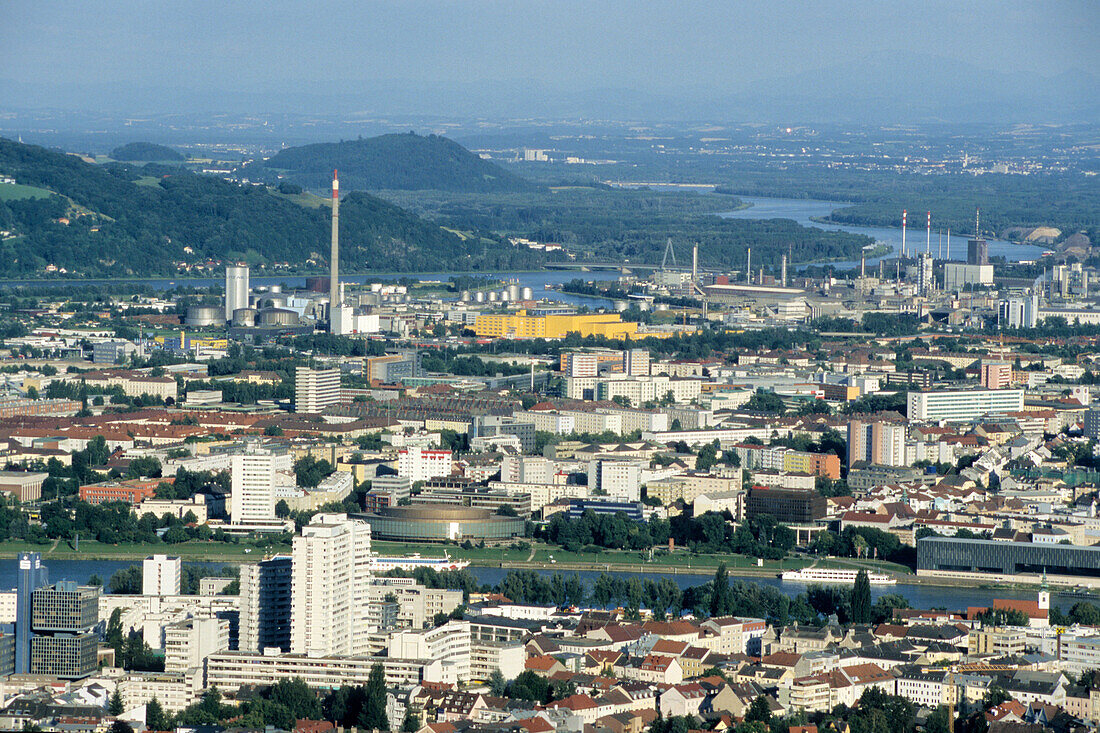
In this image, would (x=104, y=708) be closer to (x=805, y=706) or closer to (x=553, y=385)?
(x=805, y=706)

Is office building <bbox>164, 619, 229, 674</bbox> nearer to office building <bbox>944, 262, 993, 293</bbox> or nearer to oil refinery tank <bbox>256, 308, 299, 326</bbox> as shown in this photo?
oil refinery tank <bbox>256, 308, 299, 326</bbox>

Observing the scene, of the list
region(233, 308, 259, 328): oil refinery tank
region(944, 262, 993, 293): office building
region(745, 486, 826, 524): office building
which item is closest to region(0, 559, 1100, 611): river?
region(745, 486, 826, 524): office building

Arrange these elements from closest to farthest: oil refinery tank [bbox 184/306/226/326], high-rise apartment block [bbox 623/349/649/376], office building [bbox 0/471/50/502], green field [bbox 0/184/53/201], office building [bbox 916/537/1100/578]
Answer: office building [bbox 916/537/1100/578] < office building [bbox 0/471/50/502] < high-rise apartment block [bbox 623/349/649/376] < oil refinery tank [bbox 184/306/226/326] < green field [bbox 0/184/53/201]

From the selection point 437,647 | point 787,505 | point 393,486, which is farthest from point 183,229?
point 437,647

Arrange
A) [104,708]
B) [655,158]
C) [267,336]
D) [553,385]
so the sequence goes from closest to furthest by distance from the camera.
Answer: [104,708] → [553,385] → [267,336] → [655,158]

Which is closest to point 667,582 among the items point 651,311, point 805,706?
point 805,706

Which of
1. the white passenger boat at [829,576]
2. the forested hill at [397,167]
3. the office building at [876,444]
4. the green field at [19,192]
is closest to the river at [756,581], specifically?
the white passenger boat at [829,576]
